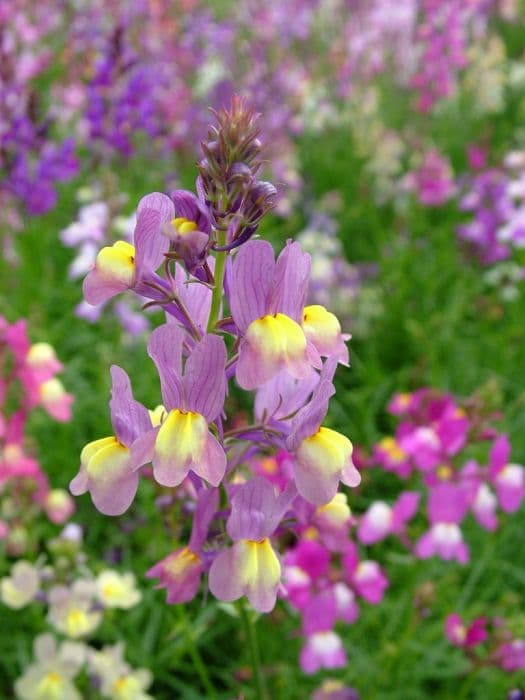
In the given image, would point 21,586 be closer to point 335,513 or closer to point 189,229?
point 335,513

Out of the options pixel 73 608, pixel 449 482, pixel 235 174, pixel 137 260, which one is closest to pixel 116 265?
pixel 137 260

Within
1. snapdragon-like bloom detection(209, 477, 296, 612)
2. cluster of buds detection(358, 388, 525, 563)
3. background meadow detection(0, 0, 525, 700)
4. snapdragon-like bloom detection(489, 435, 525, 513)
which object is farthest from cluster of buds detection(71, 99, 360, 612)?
snapdragon-like bloom detection(489, 435, 525, 513)

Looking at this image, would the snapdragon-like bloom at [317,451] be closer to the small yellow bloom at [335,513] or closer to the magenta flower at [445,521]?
the small yellow bloom at [335,513]

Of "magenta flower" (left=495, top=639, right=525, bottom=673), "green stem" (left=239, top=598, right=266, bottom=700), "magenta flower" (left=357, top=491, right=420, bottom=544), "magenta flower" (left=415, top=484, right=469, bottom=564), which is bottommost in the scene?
"green stem" (left=239, top=598, right=266, bottom=700)

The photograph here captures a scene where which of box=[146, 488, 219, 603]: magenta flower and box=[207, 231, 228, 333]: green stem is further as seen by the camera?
box=[146, 488, 219, 603]: magenta flower

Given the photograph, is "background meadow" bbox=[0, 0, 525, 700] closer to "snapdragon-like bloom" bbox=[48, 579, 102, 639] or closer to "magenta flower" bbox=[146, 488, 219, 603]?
"snapdragon-like bloom" bbox=[48, 579, 102, 639]

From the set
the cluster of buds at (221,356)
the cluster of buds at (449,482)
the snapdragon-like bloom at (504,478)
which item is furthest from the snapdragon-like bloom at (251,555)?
the snapdragon-like bloom at (504,478)
